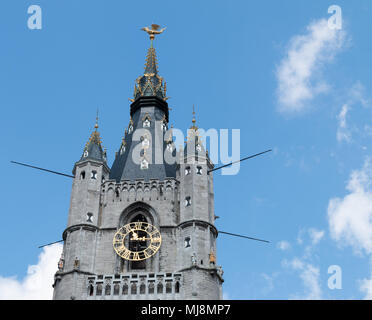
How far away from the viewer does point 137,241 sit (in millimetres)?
54906

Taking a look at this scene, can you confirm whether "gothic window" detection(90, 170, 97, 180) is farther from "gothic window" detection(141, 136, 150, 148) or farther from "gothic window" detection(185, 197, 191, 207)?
"gothic window" detection(185, 197, 191, 207)

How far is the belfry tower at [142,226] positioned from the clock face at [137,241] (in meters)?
0.07

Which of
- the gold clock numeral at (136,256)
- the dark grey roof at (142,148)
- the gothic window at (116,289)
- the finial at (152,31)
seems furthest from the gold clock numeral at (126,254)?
the finial at (152,31)

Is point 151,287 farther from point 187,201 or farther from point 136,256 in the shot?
point 187,201

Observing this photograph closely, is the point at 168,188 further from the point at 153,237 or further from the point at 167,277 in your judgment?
the point at 167,277

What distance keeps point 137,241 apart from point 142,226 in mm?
1216

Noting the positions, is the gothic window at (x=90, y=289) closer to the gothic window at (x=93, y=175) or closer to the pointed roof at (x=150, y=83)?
the gothic window at (x=93, y=175)

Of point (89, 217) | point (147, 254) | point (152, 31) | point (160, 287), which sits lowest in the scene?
point (160, 287)

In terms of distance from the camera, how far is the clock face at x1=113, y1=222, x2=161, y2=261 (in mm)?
53062

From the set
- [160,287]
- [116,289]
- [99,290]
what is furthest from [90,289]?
[160,287]

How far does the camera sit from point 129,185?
57219mm
